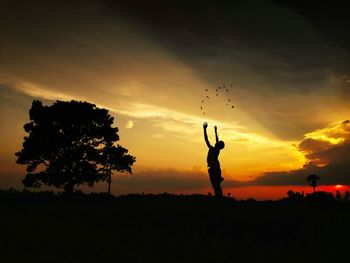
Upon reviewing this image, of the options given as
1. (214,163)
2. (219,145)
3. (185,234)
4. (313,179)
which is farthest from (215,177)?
(313,179)

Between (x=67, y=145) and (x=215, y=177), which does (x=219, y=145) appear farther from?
(x=67, y=145)

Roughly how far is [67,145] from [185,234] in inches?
957

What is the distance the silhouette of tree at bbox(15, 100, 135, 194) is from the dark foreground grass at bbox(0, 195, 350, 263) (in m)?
15.5

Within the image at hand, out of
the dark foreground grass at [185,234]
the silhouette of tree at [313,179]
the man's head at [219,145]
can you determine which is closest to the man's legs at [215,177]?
the dark foreground grass at [185,234]

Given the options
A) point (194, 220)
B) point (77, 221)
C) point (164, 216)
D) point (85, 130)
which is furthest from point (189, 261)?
point (85, 130)

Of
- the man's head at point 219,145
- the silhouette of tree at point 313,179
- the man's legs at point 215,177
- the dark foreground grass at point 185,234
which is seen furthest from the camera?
the silhouette of tree at point 313,179

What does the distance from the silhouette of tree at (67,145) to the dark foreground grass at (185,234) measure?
1545 cm

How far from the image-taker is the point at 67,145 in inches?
1518

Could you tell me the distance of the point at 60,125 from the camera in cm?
3872

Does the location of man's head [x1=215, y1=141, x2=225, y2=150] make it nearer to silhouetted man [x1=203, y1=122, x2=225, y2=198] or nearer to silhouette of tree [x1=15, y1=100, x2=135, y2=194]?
silhouetted man [x1=203, y1=122, x2=225, y2=198]

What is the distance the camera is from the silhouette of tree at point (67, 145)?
38.3 meters

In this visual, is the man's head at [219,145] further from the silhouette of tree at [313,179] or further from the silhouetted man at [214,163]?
the silhouette of tree at [313,179]

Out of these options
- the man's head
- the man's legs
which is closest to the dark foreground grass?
the man's legs

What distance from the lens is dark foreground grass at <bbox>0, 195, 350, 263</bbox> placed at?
13578mm
